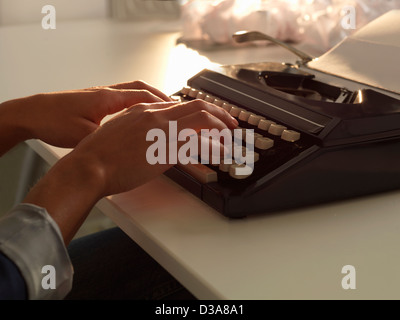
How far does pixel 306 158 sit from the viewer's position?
24.4 inches

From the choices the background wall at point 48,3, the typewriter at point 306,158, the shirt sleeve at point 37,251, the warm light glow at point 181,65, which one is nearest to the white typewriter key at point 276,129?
the typewriter at point 306,158

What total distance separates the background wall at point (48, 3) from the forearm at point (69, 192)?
1.28m

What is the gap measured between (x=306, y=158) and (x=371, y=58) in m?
0.33

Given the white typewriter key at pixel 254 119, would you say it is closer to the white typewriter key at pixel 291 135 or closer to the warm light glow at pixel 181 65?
A: the white typewriter key at pixel 291 135

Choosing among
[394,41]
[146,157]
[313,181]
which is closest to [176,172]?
[146,157]

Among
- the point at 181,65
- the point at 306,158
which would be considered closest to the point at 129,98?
the point at 306,158

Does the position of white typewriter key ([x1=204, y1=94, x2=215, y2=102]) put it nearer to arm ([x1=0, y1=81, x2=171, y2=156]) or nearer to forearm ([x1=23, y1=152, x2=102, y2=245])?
arm ([x1=0, y1=81, x2=171, y2=156])

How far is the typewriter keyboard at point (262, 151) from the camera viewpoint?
626 millimetres

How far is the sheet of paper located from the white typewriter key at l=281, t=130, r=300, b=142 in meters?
0.21

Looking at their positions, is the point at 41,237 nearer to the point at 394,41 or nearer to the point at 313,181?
the point at 313,181

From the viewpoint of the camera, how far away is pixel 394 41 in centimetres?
88

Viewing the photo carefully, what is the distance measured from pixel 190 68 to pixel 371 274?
0.74 metres

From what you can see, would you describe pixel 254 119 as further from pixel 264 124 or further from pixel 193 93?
pixel 193 93
